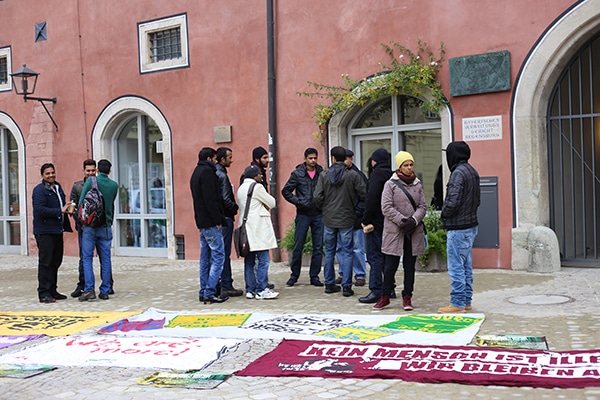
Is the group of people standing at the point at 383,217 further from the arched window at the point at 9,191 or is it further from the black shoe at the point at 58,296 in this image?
the arched window at the point at 9,191

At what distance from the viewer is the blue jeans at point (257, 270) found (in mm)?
9188

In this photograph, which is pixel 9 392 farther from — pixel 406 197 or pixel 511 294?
pixel 511 294

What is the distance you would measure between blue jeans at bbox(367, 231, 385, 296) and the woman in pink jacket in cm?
54

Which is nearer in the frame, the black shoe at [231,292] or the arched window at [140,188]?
the black shoe at [231,292]

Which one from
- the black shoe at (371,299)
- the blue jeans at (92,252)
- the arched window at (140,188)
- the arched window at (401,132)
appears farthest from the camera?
the arched window at (140,188)

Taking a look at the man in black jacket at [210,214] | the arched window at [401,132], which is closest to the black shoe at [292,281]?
the man in black jacket at [210,214]

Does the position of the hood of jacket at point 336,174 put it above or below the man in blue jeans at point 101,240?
above

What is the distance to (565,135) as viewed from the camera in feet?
38.1

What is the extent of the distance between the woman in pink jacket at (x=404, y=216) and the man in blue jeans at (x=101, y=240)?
370cm

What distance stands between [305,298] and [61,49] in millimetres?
10024

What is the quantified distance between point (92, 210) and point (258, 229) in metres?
2.14

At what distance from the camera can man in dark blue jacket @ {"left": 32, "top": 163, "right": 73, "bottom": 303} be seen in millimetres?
9766

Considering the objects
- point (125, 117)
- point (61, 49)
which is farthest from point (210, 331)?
point (61, 49)

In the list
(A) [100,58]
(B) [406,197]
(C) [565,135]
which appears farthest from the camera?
(A) [100,58]
